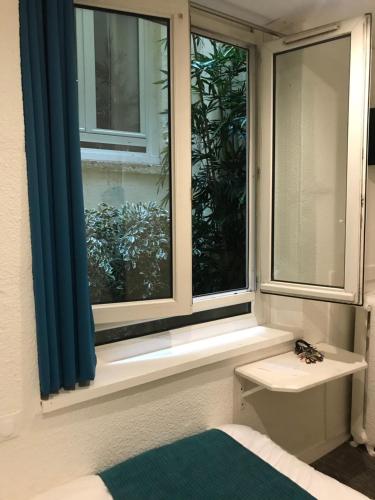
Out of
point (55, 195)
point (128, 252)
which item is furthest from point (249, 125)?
point (55, 195)

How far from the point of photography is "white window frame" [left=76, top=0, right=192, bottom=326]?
5.34ft

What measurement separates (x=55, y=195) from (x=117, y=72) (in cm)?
73

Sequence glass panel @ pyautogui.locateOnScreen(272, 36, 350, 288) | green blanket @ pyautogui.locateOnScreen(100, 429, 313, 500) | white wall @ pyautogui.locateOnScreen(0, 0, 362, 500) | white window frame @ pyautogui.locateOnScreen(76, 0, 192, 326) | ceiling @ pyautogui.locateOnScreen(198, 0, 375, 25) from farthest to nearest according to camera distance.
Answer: glass panel @ pyautogui.locateOnScreen(272, 36, 350, 288), ceiling @ pyautogui.locateOnScreen(198, 0, 375, 25), white window frame @ pyautogui.locateOnScreen(76, 0, 192, 326), green blanket @ pyautogui.locateOnScreen(100, 429, 313, 500), white wall @ pyautogui.locateOnScreen(0, 0, 362, 500)

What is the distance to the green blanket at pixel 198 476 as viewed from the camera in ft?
4.44

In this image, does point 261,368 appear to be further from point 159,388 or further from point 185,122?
point 185,122

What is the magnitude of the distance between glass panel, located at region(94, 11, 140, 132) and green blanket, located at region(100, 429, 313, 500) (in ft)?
4.45

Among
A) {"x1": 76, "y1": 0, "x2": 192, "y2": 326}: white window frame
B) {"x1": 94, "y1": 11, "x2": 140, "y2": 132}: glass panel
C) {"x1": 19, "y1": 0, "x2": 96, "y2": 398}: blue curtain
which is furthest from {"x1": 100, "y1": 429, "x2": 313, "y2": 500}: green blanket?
{"x1": 94, "y1": 11, "x2": 140, "y2": 132}: glass panel

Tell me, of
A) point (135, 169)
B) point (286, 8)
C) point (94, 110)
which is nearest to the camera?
point (94, 110)

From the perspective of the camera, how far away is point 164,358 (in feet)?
5.78

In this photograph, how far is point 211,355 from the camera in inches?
72.0

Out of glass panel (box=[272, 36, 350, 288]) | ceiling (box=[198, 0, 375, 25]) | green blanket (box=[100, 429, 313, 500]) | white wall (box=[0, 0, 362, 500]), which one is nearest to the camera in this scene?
white wall (box=[0, 0, 362, 500])

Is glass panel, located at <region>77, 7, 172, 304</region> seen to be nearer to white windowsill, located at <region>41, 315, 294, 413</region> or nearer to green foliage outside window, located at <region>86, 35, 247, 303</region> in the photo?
white windowsill, located at <region>41, 315, 294, 413</region>

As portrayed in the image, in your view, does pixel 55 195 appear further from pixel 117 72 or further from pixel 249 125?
pixel 249 125

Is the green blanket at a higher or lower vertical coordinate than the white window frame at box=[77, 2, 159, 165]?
lower
